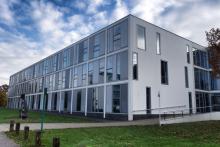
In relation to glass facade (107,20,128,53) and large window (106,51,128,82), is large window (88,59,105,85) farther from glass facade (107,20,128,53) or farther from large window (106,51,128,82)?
glass facade (107,20,128,53)

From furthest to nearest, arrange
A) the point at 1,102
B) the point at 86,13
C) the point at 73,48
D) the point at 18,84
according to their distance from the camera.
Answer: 1. the point at 1,102
2. the point at 18,84
3. the point at 73,48
4. the point at 86,13

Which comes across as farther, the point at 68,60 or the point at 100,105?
the point at 68,60

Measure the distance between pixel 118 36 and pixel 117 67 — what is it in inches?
158

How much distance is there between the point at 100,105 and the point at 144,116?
20.4 feet

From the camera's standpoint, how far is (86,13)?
14.5 m

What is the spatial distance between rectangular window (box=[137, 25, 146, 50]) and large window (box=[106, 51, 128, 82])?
92.6 inches

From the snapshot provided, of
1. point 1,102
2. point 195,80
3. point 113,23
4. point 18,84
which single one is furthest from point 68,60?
point 1,102

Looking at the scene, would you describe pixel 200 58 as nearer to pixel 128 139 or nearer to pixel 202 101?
pixel 202 101

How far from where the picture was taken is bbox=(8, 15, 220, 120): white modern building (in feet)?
84.4

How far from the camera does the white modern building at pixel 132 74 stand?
25734 mm

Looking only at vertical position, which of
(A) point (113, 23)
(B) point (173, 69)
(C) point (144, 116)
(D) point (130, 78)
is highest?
(A) point (113, 23)

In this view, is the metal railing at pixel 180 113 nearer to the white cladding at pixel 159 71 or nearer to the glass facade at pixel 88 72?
the white cladding at pixel 159 71

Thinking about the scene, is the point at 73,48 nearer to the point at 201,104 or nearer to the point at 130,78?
the point at 130,78

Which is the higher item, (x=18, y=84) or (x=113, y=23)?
(x=113, y=23)
